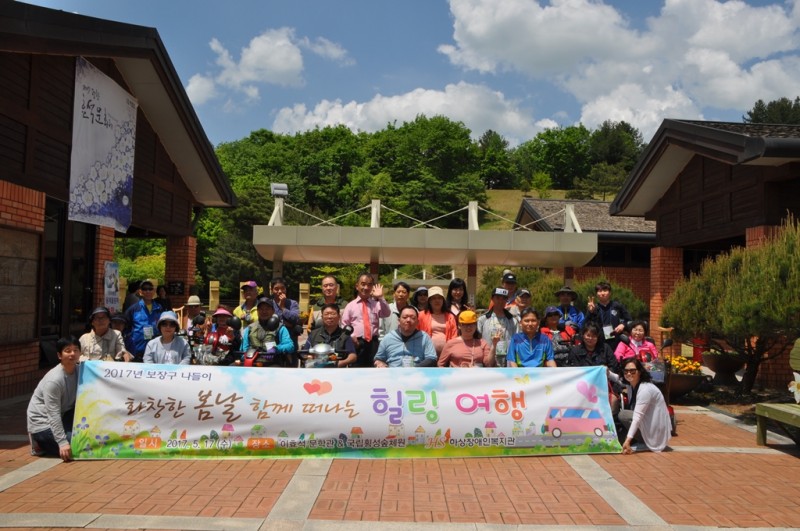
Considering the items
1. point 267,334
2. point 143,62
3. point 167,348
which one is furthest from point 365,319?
point 143,62

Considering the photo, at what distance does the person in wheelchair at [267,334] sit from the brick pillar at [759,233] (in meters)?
8.02

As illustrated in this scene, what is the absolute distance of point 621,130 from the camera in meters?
87.4

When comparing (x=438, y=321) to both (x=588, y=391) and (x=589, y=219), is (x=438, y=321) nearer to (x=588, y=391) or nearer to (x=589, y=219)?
(x=588, y=391)

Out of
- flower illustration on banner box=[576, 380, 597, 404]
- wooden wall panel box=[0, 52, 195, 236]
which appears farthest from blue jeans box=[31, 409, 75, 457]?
flower illustration on banner box=[576, 380, 597, 404]

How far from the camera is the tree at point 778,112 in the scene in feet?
229

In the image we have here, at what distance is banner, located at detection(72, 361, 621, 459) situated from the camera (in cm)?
595

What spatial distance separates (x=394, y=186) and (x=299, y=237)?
44.5 metres

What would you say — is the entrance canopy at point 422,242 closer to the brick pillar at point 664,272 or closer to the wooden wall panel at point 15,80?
the brick pillar at point 664,272

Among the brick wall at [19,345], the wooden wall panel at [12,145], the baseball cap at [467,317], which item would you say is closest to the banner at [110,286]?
the brick wall at [19,345]

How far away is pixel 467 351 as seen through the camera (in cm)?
687

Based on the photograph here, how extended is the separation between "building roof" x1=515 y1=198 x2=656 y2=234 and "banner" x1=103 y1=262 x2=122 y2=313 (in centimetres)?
1439

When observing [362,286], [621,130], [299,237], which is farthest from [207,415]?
[621,130]

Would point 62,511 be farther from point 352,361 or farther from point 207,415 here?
point 352,361

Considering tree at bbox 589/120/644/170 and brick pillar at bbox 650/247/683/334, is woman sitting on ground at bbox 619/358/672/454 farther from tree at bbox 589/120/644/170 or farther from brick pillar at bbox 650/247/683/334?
tree at bbox 589/120/644/170
